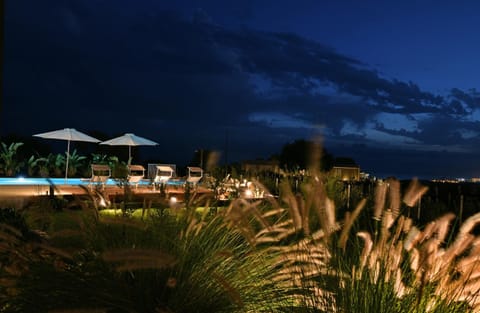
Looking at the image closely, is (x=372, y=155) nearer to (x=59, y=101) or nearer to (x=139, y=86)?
(x=139, y=86)

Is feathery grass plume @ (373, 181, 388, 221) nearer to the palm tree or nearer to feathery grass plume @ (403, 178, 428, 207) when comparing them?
feathery grass plume @ (403, 178, 428, 207)

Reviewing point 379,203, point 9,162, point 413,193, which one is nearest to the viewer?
point 379,203

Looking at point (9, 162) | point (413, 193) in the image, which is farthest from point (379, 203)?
point (9, 162)

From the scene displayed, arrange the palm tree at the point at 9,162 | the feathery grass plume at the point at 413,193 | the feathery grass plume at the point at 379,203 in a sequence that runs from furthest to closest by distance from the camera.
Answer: the palm tree at the point at 9,162
the feathery grass plume at the point at 413,193
the feathery grass plume at the point at 379,203

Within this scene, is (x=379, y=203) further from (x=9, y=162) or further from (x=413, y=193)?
(x=9, y=162)

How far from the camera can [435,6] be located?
17.0 m

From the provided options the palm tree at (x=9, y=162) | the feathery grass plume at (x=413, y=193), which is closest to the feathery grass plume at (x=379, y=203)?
the feathery grass plume at (x=413, y=193)

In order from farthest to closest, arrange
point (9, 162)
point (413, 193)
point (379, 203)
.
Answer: point (9, 162)
point (413, 193)
point (379, 203)

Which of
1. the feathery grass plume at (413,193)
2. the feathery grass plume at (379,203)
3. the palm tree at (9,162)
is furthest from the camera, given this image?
the palm tree at (9,162)

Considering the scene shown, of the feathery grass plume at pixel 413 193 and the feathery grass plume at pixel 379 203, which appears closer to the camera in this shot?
the feathery grass plume at pixel 379 203

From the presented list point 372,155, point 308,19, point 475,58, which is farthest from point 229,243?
point 475,58

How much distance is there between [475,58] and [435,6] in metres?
12.1

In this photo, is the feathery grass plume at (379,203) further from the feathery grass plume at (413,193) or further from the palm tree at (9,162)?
the palm tree at (9,162)

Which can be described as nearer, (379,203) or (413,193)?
(379,203)
